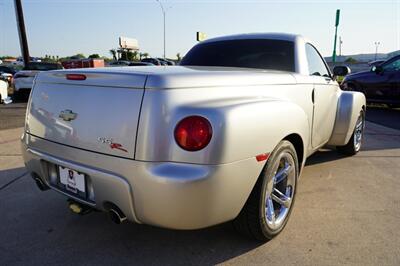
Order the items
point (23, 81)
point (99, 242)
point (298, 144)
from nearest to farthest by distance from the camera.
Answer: point (99, 242) → point (298, 144) → point (23, 81)

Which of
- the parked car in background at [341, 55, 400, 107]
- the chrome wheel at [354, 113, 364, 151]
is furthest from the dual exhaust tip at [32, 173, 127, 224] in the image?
the parked car in background at [341, 55, 400, 107]

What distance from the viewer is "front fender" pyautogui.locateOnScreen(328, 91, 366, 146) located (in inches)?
182

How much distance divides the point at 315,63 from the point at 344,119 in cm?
87

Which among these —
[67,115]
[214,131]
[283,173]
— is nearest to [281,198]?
A: [283,173]

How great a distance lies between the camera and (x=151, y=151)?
7.24 feet

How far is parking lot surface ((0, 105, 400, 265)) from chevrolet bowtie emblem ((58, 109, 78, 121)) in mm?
987

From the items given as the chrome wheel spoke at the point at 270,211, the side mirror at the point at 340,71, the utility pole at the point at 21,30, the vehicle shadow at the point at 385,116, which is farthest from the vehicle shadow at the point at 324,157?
the utility pole at the point at 21,30

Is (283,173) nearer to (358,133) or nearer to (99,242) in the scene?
(99,242)

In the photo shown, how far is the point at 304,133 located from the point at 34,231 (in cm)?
241

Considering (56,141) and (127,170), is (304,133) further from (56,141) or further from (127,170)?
(56,141)

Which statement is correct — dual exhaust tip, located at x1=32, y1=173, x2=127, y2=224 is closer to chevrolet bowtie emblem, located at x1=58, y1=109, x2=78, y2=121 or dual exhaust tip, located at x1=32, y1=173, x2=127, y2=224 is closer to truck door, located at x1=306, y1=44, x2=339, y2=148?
chevrolet bowtie emblem, located at x1=58, y1=109, x2=78, y2=121

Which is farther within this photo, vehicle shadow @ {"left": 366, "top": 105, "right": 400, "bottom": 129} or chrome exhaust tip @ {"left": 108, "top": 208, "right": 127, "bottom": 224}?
vehicle shadow @ {"left": 366, "top": 105, "right": 400, "bottom": 129}

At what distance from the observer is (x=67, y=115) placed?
2600mm

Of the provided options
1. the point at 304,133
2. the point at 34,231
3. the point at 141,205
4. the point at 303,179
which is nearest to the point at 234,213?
the point at 141,205
